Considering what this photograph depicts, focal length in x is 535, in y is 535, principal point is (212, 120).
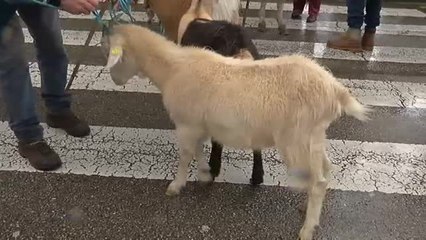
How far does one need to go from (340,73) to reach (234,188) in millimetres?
2332

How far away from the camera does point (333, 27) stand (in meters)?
6.53

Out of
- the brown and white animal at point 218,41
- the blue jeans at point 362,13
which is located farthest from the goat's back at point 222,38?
the blue jeans at point 362,13

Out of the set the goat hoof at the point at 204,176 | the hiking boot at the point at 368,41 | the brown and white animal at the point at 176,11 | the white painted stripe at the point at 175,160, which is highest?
the brown and white animal at the point at 176,11

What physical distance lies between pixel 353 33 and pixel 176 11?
257cm

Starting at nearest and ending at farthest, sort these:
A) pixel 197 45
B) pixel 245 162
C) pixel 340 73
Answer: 1. pixel 197 45
2. pixel 245 162
3. pixel 340 73

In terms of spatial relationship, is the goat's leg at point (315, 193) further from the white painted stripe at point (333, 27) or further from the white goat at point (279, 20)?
the white painted stripe at point (333, 27)

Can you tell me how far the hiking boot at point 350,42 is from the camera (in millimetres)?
5730

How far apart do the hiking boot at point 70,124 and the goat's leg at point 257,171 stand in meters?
1.28

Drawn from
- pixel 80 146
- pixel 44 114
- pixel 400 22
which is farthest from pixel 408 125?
pixel 400 22

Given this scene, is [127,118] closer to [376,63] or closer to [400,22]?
[376,63]

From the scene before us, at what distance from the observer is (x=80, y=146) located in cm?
362

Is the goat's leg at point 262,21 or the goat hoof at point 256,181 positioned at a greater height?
the goat hoof at point 256,181

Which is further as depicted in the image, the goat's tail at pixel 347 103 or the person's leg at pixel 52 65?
the person's leg at pixel 52 65

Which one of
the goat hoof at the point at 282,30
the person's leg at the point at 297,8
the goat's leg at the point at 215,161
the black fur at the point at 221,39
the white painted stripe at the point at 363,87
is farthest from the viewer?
the person's leg at the point at 297,8
